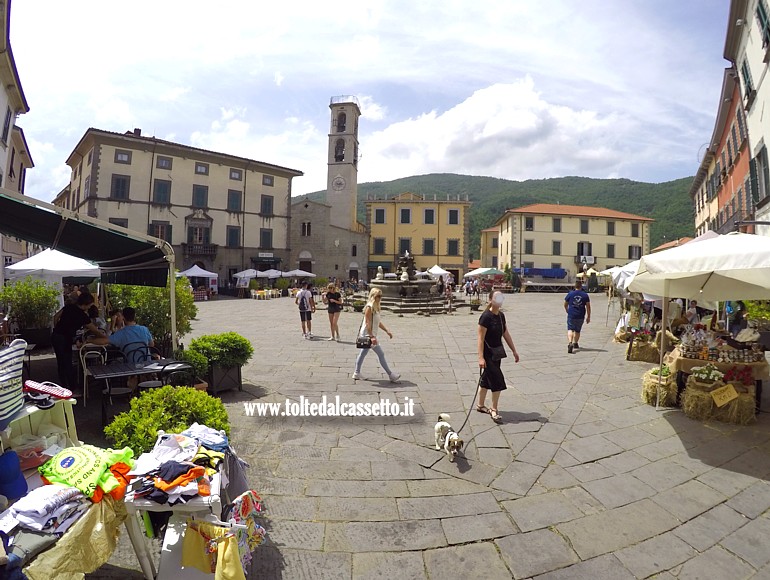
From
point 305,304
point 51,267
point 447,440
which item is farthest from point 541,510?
point 51,267

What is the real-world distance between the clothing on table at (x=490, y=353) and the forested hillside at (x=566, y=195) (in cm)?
4256

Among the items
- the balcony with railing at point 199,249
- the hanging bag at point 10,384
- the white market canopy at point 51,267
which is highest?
the balcony with railing at point 199,249

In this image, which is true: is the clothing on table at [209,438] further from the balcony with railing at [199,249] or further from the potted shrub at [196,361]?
the balcony with railing at [199,249]

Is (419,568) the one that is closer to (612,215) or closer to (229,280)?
(229,280)

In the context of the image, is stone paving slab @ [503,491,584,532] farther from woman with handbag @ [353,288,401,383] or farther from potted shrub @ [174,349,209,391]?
potted shrub @ [174,349,209,391]

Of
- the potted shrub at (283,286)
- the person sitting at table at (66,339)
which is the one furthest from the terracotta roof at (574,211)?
the person sitting at table at (66,339)

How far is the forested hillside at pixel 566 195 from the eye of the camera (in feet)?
183

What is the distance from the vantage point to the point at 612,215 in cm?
4347

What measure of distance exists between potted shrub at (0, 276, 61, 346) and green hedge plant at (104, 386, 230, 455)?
26.0 feet

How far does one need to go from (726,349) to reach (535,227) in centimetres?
3993

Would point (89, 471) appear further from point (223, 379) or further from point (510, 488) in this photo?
point (223, 379)

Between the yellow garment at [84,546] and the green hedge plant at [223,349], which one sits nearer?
the yellow garment at [84,546]

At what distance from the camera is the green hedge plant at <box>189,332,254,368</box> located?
5504 mm

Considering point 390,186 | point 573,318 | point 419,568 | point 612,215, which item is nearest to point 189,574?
point 419,568
